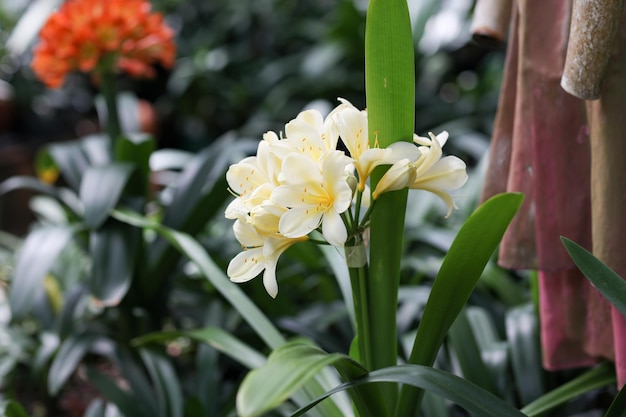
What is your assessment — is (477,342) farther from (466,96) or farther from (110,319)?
(466,96)

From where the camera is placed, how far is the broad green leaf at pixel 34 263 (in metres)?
1.10

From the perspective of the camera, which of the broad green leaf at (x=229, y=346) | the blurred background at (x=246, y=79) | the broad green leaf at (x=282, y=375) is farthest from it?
the blurred background at (x=246, y=79)

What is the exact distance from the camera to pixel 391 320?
Answer: 72cm

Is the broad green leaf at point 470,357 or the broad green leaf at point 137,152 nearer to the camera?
the broad green leaf at point 470,357

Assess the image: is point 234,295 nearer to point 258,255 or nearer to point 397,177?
point 258,255

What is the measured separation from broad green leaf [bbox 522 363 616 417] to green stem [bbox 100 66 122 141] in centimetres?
106

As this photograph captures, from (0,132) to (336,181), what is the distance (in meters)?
2.72

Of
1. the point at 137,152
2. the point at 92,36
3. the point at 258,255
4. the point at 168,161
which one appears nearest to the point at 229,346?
the point at 258,255

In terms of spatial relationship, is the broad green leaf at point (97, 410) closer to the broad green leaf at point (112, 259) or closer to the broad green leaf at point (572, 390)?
the broad green leaf at point (112, 259)

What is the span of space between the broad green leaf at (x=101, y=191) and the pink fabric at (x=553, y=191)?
681 mm

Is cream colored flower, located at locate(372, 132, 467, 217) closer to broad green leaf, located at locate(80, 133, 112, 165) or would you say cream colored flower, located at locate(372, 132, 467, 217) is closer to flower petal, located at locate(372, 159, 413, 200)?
flower petal, located at locate(372, 159, 413, 200)

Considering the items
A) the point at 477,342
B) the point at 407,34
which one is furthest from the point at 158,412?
the point at 407,34

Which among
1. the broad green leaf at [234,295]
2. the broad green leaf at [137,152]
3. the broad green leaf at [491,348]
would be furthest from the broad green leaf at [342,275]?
the broad green leaf at [137,152]

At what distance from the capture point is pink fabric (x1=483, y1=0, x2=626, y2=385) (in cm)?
80
